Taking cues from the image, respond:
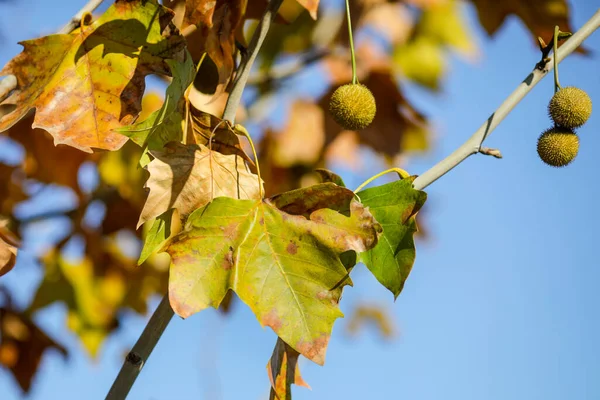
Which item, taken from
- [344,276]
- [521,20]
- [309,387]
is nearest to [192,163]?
[344,276]

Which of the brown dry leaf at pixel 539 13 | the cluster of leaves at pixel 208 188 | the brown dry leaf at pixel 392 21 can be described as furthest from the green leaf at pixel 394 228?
the brown dry leaf at pixel 392 21

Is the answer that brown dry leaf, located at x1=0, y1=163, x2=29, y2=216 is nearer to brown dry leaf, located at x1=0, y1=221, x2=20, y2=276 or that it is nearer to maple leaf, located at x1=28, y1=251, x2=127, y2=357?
maple leaf, located at x1=28, y1=251, x2=127, y2=357

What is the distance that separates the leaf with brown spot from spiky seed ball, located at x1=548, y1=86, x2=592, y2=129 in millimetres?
551

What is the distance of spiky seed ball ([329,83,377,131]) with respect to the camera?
1201 millimetres

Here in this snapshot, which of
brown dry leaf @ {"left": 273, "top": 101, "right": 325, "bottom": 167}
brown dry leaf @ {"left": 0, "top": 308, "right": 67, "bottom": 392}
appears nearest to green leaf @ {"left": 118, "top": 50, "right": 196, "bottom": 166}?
brown dry leaf @ {"left": 273, "top": 101, "right": 325, "bottom": 167}

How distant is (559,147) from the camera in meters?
1.19

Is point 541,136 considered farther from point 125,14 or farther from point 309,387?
point 125,14

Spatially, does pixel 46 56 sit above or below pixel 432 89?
below

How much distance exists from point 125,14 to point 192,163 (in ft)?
0.90

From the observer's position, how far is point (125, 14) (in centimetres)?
118

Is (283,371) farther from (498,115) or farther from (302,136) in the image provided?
(302,136)

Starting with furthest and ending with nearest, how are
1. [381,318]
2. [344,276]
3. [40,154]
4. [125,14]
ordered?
[381,318] < [40,154] < [125,14] < [344,276]

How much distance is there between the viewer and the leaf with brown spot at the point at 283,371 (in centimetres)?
115

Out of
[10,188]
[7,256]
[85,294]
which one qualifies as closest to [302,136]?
[10,188]
